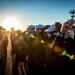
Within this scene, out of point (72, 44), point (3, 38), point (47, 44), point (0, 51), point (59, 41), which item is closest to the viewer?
point (59, 41)

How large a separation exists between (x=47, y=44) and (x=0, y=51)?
5.98 meters

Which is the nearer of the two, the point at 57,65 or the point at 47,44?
the point at 57,65

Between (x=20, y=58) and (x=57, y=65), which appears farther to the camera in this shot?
(x=20, y=58)

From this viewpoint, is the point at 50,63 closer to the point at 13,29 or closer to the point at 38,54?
the point at 38,54

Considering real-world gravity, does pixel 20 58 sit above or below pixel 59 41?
below

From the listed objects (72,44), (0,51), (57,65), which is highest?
(72,44)

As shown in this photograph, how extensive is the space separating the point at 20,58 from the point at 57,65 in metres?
4.59

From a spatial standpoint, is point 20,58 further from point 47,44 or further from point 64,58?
point 64,58

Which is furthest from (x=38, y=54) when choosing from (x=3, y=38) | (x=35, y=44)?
(x=3, y=38)

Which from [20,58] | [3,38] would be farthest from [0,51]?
[20,58]

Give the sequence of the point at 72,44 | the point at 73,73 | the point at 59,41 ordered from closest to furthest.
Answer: the point at 59,41 < the point at 72,44 < the point at 73,73

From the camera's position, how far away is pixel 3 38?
13625 mm

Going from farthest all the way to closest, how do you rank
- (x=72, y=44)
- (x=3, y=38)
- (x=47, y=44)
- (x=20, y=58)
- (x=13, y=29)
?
(x=13, y=29) → (x=3, y=38) → (x=20, y=58) → (x=47, y=44) → (x=72, y=44)

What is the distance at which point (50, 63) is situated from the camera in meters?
5.14
